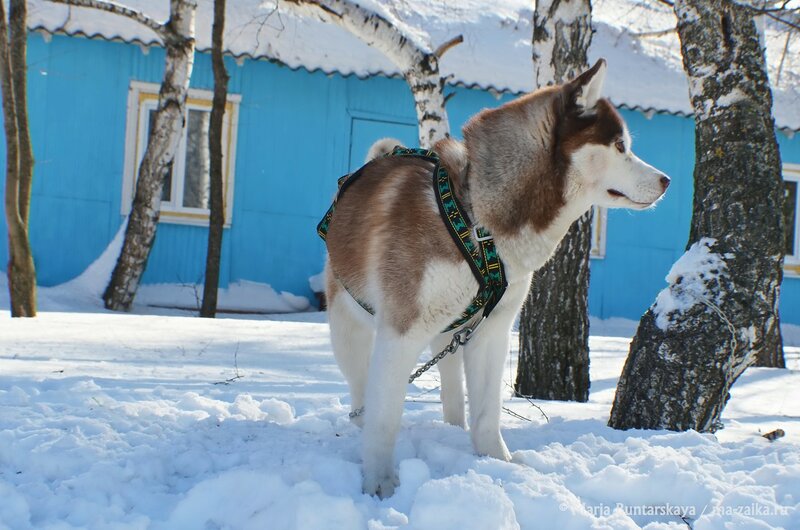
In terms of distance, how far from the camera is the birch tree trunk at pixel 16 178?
6.50 metres

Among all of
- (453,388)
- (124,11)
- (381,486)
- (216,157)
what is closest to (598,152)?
(453,388)

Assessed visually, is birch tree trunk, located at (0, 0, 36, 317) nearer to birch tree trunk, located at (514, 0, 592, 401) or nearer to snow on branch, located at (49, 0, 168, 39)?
snow on branch, located at (49, 0, 168, 39)

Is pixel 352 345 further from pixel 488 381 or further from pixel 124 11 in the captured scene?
pixel 124 11

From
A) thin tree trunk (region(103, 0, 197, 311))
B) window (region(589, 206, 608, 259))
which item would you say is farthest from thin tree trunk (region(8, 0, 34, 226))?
window (region(589, 206, 608, 259))

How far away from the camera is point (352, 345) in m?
3.17

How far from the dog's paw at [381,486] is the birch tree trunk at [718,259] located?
124 cm

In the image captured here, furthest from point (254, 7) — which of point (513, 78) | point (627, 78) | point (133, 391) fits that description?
point (133, 391)

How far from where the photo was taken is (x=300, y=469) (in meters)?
2.52

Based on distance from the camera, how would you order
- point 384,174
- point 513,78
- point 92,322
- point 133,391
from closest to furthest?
point 384,174
point 133,391
point 92,322
point 513,78

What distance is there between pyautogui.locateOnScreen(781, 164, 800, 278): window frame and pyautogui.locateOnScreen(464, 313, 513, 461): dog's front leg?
10694 mm

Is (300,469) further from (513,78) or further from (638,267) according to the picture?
(638,267)

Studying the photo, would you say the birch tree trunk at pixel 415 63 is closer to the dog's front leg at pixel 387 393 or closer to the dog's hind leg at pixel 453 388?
the dog's hind leg at pixel 453 388

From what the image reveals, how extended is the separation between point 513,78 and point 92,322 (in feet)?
22.1

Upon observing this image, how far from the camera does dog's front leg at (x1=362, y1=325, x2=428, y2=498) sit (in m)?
2.56
